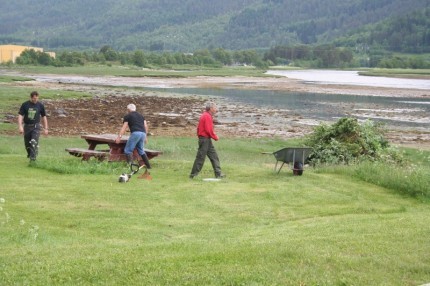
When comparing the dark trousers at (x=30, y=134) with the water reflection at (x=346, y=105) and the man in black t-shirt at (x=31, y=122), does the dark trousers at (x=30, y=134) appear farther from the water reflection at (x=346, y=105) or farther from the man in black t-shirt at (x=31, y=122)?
the water reflection at (x=346, y=105)

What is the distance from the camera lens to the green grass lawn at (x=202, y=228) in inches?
328

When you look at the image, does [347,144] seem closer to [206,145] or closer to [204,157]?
[206,145]

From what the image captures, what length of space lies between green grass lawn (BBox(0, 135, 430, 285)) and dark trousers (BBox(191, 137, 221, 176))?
15.3 inches

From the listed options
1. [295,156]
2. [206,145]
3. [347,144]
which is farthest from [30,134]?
[347,144]

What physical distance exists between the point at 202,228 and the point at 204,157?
19.1 ft

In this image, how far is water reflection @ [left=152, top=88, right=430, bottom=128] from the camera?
5528 centimetres

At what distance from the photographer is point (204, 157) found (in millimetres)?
18078

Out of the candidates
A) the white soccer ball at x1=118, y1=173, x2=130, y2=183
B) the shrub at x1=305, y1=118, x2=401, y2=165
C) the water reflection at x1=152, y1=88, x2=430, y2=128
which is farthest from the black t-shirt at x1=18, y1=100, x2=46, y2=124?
the water reflection at x1=152, y1=88, x2=430, y2=128

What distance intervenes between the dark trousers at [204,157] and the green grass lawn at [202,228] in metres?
0.39

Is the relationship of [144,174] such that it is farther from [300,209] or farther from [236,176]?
[300,209]

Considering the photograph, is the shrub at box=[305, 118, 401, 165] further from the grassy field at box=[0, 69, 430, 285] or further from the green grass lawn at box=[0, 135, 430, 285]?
the green grass lawn at box=[0, 135, 430, 285]

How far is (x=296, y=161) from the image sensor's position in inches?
717

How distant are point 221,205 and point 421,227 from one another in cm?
424

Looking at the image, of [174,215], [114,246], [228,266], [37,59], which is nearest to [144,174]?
[174,215]
